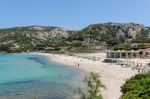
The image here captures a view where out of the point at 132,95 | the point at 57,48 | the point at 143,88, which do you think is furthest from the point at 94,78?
the point at 57,48

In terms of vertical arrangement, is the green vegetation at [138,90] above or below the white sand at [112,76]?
above

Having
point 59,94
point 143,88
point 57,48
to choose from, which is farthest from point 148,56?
point 57,48

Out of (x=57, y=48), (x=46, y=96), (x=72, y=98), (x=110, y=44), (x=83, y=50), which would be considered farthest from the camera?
(x=57, y=48)

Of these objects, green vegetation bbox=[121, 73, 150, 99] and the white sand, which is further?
the white sand

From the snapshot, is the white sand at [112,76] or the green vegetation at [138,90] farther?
the white sand at [112,76]

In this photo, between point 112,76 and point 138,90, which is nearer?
point 138,90

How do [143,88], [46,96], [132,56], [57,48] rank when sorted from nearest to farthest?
[143,88] < [46,96] < [132,56] < [57,48]

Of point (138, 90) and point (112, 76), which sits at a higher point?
point (138, 90)

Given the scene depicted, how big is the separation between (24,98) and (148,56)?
58.9 meters

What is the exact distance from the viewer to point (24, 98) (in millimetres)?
34812

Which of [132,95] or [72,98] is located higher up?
[132,95]

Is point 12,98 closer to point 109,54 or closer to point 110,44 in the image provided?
point 109,54

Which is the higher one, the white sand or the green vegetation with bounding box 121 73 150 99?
the green vegetation with bounding box 121 73 150 99

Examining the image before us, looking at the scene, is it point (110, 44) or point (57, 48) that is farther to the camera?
point (57, 48)
